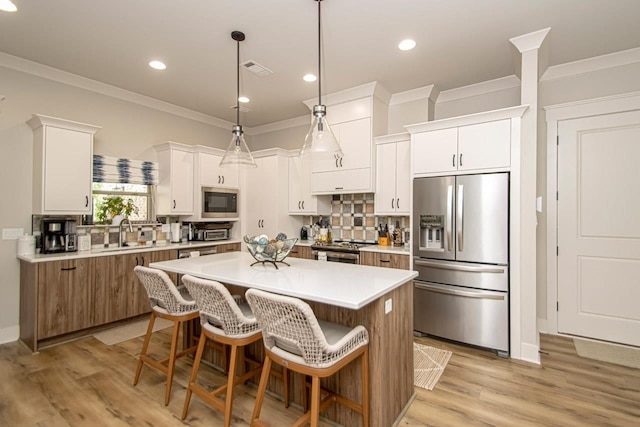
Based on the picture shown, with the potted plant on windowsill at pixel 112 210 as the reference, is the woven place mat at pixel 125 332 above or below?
below

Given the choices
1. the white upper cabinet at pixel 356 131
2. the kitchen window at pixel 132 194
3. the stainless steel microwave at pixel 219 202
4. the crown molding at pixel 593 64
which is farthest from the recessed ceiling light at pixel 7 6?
the crown molding at pixel 593 64

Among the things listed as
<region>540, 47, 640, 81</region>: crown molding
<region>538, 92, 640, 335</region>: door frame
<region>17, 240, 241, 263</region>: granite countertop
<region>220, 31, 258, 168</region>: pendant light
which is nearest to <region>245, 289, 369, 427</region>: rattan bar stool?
→ <region>220, 31, 258, 168</region>: pendant light

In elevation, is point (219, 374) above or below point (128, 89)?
below

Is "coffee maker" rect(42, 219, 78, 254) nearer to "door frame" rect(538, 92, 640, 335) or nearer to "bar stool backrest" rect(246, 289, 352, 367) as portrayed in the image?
"bar stool backrest" rect(246, 289, 352, 367)

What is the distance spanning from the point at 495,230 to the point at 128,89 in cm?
460

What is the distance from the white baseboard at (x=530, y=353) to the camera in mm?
2768

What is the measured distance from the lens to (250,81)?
377 centimetres

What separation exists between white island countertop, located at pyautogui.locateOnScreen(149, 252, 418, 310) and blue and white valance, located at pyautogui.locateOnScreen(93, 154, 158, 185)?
6.67 feet

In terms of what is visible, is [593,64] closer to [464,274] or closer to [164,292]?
[464,274]

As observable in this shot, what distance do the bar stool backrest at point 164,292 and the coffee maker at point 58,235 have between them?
184 cm

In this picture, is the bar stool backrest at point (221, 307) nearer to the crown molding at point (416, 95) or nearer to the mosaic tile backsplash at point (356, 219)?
the mosaic tile backsplash at point (356, 219)

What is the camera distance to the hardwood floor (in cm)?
204

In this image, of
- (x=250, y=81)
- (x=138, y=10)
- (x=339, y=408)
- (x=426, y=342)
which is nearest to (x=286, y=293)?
(x=339, y=408)

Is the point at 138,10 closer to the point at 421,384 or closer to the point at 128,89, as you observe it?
the point at 128,89
